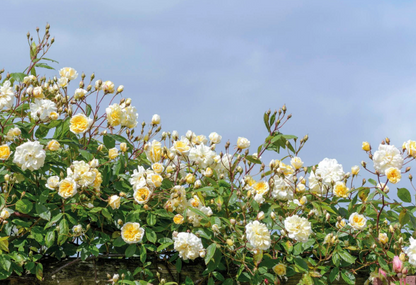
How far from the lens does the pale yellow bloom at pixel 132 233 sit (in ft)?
7.59

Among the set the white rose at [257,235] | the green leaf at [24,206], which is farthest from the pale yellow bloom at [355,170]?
the green leaf at [24,206]

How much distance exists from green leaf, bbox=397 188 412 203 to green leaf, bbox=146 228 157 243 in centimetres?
143

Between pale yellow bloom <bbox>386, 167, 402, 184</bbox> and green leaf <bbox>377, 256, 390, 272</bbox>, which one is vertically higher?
pale yellow bloom <bbox>386, 167, 402, 184</bbox>

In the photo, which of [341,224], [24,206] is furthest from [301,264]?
[24,206]

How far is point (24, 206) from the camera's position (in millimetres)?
2326

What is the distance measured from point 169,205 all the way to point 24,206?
79cm

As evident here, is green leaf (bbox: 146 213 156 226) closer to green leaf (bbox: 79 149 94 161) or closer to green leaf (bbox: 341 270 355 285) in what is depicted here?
green leaf (bbox: 79 149 94 161)

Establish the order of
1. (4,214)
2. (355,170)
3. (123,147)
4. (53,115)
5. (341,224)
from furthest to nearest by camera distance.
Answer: (355,170), (341,224), (123,147), (53,115), (4,214)

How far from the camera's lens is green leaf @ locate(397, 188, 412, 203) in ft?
8.08

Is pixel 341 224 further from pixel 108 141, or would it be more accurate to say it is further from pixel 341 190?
pixel 108 141

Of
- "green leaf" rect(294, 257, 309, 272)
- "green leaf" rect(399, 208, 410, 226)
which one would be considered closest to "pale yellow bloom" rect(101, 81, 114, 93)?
"green leaf" rect(294, 257, 309, 272)

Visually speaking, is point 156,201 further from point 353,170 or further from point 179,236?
point 353,170

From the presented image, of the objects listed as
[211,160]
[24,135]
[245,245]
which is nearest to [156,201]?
[211,160]

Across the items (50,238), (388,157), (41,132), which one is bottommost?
(50,238)
